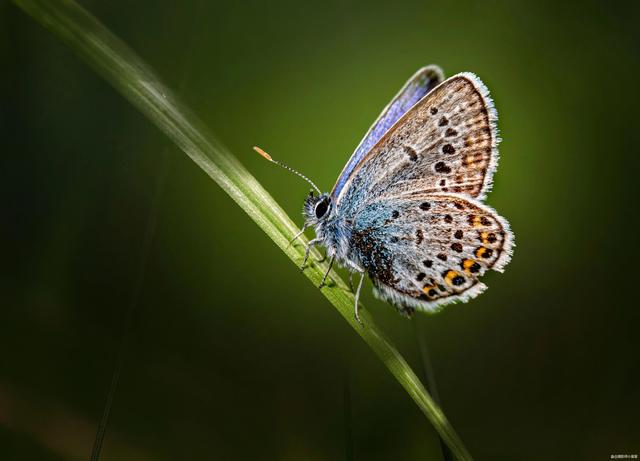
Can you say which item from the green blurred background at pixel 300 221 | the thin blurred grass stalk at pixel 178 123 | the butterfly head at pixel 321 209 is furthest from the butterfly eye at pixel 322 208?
the thin blurred grass stalk at pixel 178 123

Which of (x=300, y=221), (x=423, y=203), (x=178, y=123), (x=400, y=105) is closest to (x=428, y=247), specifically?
(x=423, y=203)

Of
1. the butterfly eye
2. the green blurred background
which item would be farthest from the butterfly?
the green blurred background

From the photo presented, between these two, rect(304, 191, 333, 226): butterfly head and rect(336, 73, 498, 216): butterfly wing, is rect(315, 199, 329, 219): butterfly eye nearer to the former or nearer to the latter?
rect(304, 191, 333, 226): butterfly head

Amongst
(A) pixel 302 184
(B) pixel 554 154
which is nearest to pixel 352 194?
(A) pixel 302 184

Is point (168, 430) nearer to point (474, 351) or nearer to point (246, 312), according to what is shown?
point (246, 312)

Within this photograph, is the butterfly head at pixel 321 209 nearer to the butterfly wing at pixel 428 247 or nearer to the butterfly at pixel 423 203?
the butterfly at pixel 423 203

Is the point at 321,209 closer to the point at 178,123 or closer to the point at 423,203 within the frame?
the point at 423,203
